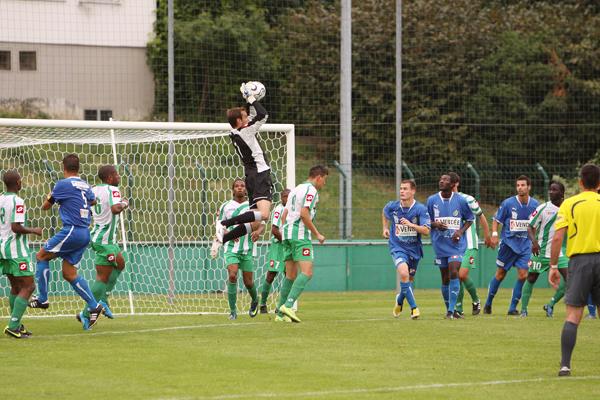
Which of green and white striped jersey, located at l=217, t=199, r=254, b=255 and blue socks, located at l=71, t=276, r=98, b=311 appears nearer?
blue socks, located at l=71, t=276, r=98, b=311

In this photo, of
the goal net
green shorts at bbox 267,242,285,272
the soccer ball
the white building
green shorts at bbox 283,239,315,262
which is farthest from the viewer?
the white building

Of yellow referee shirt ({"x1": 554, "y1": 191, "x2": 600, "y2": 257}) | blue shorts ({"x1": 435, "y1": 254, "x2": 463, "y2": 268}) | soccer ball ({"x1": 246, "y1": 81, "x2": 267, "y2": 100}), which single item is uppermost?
soccer ball ({"x1": 246, "y1": 81, "x2": 267, "y2": 100})

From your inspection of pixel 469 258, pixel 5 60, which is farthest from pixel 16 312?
pixel 5 60

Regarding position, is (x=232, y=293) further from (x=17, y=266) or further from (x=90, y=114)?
(x=90, y=114)

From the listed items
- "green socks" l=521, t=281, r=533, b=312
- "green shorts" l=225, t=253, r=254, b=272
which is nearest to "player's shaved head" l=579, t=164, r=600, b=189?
"green socks" l=521, t=281, r=533, b=312

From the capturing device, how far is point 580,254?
6.06 meters

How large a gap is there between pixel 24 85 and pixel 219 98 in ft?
15.8

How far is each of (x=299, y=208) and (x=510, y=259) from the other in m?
4.02

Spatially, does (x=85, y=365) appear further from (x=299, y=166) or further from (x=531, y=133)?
(x=531, y=133)

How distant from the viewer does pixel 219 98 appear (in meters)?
18.3

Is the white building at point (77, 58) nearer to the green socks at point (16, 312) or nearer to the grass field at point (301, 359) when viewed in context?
the grass field at point (301, 359)

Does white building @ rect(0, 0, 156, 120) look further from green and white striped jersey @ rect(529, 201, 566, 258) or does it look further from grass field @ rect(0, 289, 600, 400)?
green and white striped jersey @ rect(529, 201, 566, 258)

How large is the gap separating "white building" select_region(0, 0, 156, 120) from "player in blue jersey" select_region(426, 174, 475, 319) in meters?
8.52

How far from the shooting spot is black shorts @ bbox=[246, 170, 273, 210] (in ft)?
28.2
